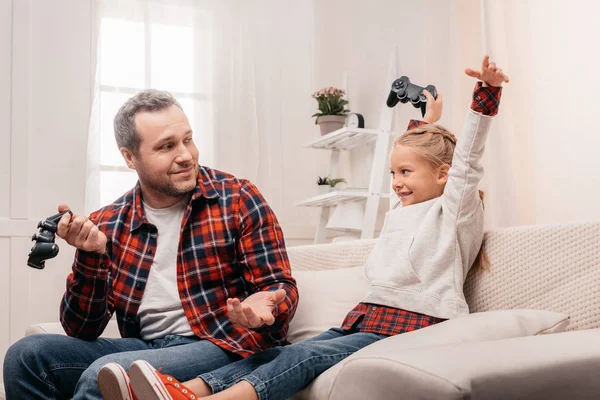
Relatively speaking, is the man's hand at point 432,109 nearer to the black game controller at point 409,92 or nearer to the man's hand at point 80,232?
the black game controller at point 409,92

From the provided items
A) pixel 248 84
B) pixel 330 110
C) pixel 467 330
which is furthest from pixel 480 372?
pixel 248 84

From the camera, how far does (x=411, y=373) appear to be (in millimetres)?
839

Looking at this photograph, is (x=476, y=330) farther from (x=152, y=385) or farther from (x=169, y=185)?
(x=169, y=185)

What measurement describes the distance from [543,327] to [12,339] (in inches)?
91.9

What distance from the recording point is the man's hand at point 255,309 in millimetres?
1227

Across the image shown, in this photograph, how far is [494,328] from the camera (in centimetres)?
126

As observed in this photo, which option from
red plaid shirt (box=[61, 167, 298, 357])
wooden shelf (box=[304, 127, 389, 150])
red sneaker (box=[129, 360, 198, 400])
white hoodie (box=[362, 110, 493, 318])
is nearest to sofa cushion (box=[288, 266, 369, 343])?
white hoodie (box=[362, 110, 493, 318])

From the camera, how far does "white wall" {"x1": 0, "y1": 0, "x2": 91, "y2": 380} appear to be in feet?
9.78

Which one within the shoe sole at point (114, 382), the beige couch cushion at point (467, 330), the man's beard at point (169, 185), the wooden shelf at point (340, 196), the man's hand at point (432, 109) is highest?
the man's hand at point (432, 109)

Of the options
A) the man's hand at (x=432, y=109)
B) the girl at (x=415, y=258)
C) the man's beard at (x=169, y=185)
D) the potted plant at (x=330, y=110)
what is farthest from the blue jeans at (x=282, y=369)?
the potted plant at (x=330, y=110)

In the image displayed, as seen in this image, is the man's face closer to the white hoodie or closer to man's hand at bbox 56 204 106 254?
man's hand at bbox 56 204 106 254

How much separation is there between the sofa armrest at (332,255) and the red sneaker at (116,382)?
881mm

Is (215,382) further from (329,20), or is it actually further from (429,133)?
(329,20)

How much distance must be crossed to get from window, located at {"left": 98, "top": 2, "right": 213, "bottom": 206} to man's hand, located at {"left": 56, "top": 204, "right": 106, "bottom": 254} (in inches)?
68.8
